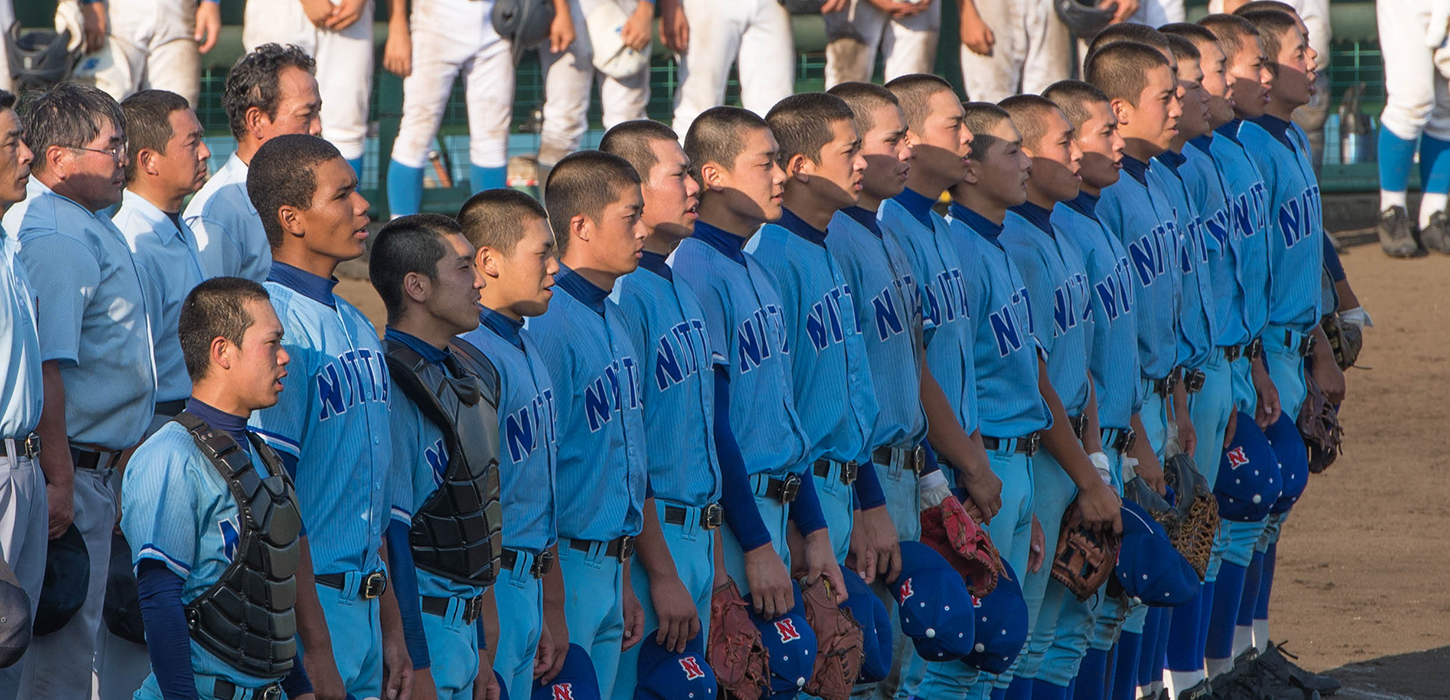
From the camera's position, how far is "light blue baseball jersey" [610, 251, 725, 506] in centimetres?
423

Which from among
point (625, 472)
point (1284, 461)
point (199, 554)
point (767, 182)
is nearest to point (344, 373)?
point (199, 554)

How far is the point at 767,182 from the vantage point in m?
4.52

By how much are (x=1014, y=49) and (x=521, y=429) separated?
7.15 meters

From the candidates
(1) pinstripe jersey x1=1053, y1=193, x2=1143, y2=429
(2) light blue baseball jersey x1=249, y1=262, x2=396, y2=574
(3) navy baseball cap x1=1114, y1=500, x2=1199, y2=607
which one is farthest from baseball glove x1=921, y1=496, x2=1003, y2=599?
(2) light blue baseball jersey x1=249, y1=262, x2=396, y2=574

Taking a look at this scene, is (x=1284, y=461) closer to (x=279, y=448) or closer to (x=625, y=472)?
(x=625, y=472)

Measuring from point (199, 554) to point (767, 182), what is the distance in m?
1.78

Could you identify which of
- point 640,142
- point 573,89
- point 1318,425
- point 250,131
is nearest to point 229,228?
point 250,131

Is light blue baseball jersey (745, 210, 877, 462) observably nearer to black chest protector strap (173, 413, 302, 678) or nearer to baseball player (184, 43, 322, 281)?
baseball player (184, 43, 322, 281)

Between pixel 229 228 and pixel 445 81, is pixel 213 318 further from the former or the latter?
pixel 445 81

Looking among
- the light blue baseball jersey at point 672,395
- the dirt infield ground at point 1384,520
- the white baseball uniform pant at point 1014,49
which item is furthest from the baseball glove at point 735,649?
the white baseball uniform pant at point 1014,49

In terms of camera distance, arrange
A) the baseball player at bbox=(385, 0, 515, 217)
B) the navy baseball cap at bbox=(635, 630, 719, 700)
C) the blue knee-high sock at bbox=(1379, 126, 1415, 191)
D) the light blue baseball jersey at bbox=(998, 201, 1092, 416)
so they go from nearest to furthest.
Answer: the navy baseball cap at bbox=(635, 630, 719, 700) → the light blue baseball jersey at bbox=(998, 201, 1092, 416) → the baseball player at bbox=(385, 0, 515, 217) → the blue knee-high sock at bbox=(1379, 126, 1415, 191)

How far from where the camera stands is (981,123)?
211 inches

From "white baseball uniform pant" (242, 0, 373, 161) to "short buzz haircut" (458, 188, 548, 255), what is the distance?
483 centimetres

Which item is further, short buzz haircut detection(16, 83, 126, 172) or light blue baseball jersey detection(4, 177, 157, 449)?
short buzz haircut detection(16, 83, 126, 172)
